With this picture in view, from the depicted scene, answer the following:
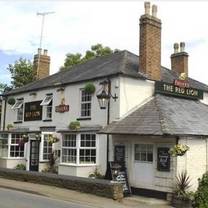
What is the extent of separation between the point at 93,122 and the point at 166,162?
5.51 m

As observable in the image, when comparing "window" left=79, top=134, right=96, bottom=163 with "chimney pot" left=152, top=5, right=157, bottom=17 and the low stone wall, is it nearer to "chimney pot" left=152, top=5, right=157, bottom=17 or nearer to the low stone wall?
the low stone wall

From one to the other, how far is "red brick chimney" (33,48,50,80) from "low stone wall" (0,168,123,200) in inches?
421

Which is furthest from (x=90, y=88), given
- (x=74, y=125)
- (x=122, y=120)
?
(x=122, y=120)

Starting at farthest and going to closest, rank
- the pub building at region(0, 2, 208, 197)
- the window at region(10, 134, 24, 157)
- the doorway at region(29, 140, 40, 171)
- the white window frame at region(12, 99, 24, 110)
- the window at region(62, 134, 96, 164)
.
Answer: the white window frame at region(12, 99, 24, 110), the window at region(10, 134, 24, 157), the doorway at region(29, 140, 40, 171), the window at region(62, 134, 96, 164), the pub building at region(0, 2, 208, 197)

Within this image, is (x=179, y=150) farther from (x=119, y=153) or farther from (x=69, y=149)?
(x=69, y=149)

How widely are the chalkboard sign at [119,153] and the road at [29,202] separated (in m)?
4.32

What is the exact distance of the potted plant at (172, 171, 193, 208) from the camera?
51.3 ft

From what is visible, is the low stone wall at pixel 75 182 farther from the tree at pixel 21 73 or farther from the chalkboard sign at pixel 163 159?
the tree at pixel 21 73

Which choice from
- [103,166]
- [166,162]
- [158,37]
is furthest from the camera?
[158,37]

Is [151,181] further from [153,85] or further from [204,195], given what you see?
[153,85]

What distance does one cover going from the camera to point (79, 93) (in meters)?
22.7

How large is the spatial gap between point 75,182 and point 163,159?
161 inches

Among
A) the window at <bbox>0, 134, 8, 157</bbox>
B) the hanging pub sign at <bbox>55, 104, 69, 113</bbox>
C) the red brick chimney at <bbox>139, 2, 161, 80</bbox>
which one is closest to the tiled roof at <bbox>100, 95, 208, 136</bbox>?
the red brick chimney at <bbox>139, 2, 161, 80</bbox>

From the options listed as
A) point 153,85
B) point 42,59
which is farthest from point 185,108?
point 42,59
